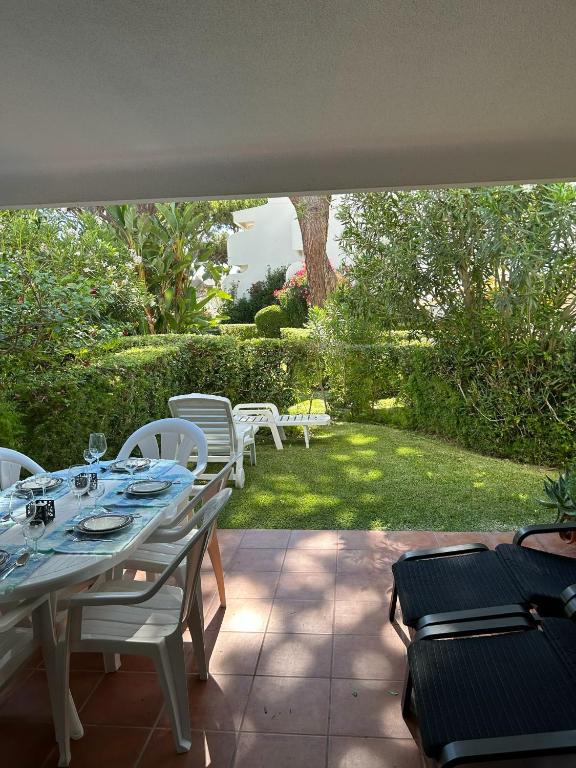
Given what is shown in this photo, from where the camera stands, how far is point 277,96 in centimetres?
299

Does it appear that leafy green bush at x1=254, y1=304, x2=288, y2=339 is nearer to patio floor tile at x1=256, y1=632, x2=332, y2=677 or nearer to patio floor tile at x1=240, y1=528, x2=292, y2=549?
patio floor tile at x1=240, y1=528, x2=292, y2=549

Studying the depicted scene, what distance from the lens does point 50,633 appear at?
2510 mm

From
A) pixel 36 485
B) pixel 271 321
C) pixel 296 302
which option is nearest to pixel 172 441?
pixel 36 485

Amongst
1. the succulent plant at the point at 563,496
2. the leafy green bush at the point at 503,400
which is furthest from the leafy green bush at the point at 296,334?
the succulent plant at the point at 563,496

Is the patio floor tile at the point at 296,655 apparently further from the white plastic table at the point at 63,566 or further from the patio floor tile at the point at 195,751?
the white plastic table at the point at 63,566

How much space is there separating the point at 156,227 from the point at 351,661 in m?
Result: 10.8

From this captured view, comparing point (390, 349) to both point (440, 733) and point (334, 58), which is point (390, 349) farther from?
point (440, 733)

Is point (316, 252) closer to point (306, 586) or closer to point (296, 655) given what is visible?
point (306, 586)

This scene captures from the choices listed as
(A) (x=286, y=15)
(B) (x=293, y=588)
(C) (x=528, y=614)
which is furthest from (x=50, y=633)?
(A) (x=286, y=15)

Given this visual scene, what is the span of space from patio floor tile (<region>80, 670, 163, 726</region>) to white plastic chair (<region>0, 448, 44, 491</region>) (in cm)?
153

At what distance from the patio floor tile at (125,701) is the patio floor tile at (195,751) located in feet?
0.47

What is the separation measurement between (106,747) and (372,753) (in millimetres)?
1153

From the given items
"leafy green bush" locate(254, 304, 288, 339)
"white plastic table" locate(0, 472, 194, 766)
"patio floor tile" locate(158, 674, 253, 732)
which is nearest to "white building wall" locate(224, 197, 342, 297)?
"leafy green bush" locate(254, 304, 288, 339)

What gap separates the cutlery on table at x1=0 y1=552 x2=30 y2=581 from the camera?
2309 mm
